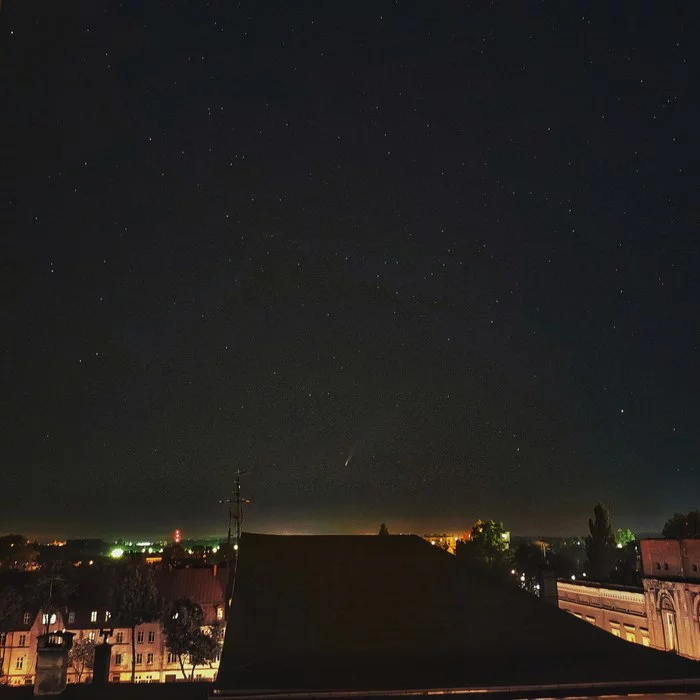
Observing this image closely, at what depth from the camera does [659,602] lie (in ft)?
161

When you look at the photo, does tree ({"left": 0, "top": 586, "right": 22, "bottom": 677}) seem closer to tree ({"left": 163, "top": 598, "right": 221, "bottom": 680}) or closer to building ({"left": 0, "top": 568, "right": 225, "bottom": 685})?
building ({"left": 0, "top": 568, "right": 225, "bottom": 685})

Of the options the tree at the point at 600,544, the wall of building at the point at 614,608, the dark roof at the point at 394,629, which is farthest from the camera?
the tree at the point at 600,544

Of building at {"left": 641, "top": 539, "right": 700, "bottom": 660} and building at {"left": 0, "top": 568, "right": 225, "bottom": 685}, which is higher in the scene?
building at {"left": 641, "top": 539, "right": 700, "bottom": 660}

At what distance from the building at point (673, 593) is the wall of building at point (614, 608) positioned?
1405mm

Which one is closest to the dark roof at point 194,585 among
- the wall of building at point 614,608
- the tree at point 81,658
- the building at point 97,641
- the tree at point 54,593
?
the building at point 97,641

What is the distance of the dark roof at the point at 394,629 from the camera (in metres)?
16.6

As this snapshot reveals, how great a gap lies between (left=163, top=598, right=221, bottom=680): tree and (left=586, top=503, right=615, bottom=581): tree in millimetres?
83803

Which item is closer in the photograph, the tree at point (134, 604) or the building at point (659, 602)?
the building at point (659, 602)

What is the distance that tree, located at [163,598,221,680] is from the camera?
224 feet

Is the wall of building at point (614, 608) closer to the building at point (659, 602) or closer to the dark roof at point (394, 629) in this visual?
the building at point (659, 602)

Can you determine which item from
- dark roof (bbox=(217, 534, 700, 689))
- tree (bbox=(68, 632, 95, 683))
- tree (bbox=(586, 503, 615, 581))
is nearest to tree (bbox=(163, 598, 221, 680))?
tree (bbox=(68, 632, 95, 683))

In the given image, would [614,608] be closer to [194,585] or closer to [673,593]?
[673,593]

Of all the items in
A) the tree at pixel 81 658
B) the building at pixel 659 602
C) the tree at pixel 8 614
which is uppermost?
the building at pixel 659 602

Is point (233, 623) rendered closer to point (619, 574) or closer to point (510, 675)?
point (510, 675)
